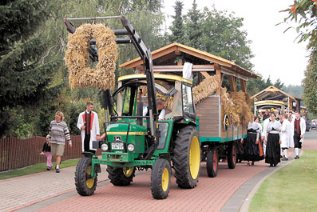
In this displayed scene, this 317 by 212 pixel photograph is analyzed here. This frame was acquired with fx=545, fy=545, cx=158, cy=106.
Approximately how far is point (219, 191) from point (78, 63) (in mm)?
4359

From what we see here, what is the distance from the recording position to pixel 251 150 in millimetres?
19703

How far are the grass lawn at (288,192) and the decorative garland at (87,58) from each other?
375 centimetres

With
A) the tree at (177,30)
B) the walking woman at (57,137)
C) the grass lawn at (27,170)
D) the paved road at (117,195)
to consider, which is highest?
the tree at (177,30)

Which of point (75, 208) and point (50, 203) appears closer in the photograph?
point (75, 208)

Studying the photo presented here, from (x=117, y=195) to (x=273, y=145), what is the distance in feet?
28.1

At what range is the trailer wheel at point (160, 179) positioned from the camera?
35.6ft

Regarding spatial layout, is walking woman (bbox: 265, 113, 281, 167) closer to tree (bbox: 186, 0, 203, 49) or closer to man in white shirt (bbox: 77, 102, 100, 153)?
man in white shirt (bbox: 77, 102, 100, 153)

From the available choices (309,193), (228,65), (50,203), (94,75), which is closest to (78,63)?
(94,75)

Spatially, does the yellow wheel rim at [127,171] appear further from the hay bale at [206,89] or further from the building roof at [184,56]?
the building roof at [184,56]

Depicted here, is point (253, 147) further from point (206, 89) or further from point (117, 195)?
point (117, 195)

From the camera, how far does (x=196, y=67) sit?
16.7 meters

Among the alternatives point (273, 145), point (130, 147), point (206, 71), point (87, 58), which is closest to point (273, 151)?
point (273, 145)

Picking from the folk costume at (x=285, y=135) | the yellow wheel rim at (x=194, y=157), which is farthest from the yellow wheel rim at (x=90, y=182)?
the folk costume at (x=285, y=135)

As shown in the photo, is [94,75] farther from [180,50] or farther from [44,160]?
[44,160]
